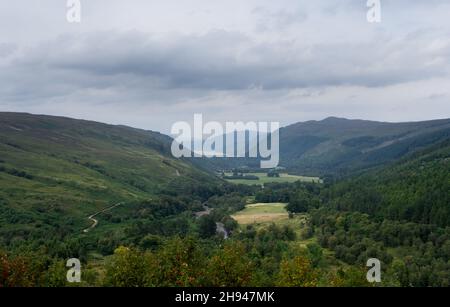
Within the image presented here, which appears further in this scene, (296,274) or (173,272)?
(296,274)

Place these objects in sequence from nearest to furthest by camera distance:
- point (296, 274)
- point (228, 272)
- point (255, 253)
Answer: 1. point (228, 272)
2. point (296, 274)
3. point (255, 253)

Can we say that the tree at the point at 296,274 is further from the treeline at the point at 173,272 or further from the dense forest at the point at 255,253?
the dense forest at the point at 255,253

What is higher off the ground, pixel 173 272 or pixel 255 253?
pixel 173 272

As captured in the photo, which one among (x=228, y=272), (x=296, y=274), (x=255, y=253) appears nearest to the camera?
(x=228, y=272)

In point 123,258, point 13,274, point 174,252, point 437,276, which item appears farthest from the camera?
point 437,276

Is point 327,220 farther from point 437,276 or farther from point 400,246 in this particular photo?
point 437,276

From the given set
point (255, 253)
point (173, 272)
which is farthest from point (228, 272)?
point (255, 253)

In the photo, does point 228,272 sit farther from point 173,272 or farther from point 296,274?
point 296,274

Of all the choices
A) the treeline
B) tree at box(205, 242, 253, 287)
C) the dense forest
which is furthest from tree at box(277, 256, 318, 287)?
tree at box(205, 242, 253, 287)

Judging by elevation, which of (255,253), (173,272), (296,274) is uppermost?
(173,272)
